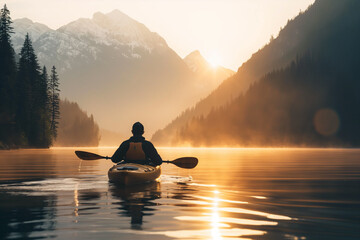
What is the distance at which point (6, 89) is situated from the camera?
3659 inches

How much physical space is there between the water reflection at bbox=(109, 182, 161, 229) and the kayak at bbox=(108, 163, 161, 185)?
1.09 ft

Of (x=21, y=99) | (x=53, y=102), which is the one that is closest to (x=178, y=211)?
(x=21, y=99)

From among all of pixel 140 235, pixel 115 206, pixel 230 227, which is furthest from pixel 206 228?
pixel 115 206

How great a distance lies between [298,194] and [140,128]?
832 cm

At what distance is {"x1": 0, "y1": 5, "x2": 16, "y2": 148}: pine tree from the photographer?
3575 inches

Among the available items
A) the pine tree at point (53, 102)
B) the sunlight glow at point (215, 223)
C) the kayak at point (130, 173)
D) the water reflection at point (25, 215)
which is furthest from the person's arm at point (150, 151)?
the pine tree at point (53, 102)

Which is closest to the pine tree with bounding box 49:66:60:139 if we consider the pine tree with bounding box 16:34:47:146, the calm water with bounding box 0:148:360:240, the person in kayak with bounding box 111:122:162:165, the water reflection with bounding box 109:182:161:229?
the pine tree with bounding box 16:34:47:146

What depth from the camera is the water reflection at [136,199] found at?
15.3 metres

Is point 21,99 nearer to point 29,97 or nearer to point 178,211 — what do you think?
point 29,97

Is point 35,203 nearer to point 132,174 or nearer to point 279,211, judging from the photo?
point 132,174

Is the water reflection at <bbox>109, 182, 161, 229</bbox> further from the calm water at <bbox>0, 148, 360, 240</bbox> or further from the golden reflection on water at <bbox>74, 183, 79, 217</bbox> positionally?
the golden reflection on water at <bbox>74, 183, 79, 217</bbox>

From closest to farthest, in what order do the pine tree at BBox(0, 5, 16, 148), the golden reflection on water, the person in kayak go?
1. the golden reflection on water
2. the person in kayak
3. the pine tree at BBox(0, 5, 16, 148)

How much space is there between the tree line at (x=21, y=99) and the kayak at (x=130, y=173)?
7050 centimetres

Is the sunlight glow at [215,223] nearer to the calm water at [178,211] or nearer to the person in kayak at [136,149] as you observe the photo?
the calm water at [178,211]
